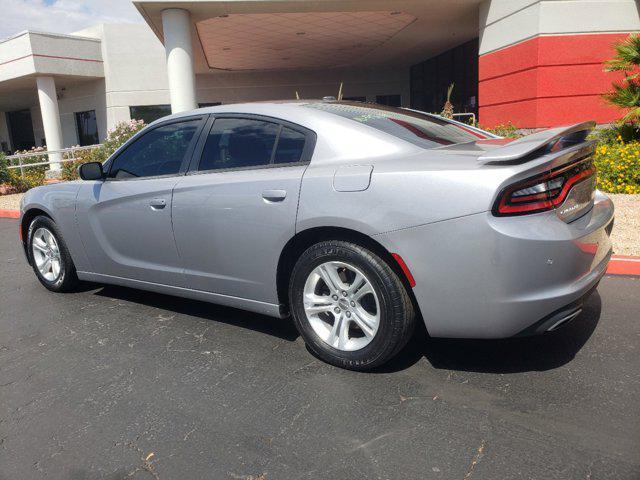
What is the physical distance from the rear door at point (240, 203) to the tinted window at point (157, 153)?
0.23 m

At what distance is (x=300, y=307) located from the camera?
3.15 m

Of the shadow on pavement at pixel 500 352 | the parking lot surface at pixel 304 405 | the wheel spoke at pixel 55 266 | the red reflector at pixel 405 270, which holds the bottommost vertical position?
the parking lot surface at pixel 304 405

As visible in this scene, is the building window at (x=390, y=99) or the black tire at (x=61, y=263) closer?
the black tire at (x=61, y=263)

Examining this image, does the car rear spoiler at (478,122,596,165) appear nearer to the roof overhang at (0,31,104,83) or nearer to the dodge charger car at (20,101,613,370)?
the dodge charger car at (20,101,613,370)

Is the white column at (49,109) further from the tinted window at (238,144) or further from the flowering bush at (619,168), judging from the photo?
the tinted window at (238,144)

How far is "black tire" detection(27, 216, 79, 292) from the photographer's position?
4.62 m

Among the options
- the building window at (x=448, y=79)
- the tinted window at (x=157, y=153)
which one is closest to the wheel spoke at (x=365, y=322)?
the tinted window at (x=157, y=153)

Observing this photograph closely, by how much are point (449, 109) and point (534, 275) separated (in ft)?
28.9

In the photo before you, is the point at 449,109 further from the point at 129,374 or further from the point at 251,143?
the point at 129,374

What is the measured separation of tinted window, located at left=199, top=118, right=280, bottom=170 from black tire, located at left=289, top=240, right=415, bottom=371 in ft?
2.58

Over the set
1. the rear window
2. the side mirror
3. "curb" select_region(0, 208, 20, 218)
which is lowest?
"curb" select_region(0, 208, 20, 218)

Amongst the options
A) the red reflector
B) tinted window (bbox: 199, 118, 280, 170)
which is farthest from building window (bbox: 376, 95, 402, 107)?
the red reflector

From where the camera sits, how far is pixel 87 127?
26.5m

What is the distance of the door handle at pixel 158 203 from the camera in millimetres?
3707
